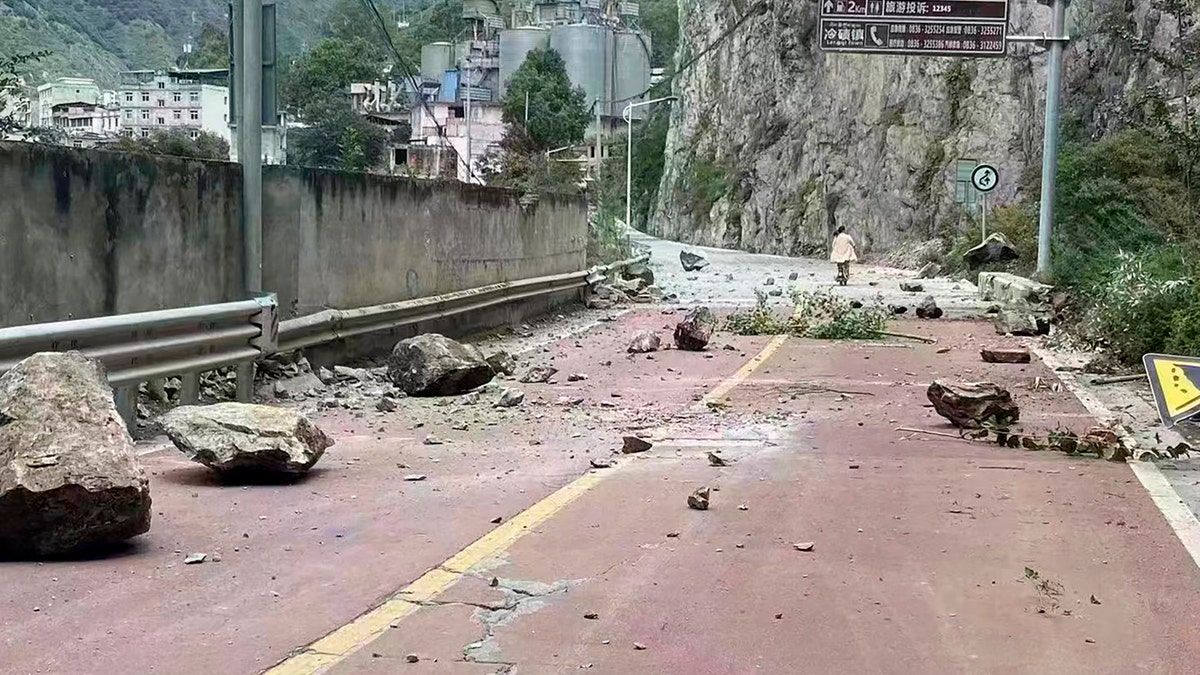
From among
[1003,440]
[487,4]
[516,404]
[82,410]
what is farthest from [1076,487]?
[487,4]

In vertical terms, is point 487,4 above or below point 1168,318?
above

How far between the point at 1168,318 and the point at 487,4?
10166cm

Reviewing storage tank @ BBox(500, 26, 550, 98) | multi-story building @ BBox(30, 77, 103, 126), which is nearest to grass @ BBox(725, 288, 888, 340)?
multi-story building @ BBox(30, 77, 103, 126)

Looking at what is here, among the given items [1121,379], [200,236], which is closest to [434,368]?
[200,236]

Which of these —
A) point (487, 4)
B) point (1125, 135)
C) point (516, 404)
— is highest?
point (487, 4)

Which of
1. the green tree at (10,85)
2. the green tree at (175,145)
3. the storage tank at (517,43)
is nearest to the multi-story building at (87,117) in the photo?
the green tree at (175,145)

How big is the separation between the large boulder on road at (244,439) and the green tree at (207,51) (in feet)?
50.8

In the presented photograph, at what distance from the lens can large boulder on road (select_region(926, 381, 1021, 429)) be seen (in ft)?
31.5

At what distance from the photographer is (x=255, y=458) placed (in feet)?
24.0

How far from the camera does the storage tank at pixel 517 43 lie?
9931cm

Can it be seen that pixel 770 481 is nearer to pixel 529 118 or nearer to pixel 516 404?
pixel 516 404

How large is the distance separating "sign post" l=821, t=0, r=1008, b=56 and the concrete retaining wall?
1162 centimetres

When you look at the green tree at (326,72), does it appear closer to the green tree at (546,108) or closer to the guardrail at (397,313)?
the guardrail at (397,313)

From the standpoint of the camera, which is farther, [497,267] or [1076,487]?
[497,267]
